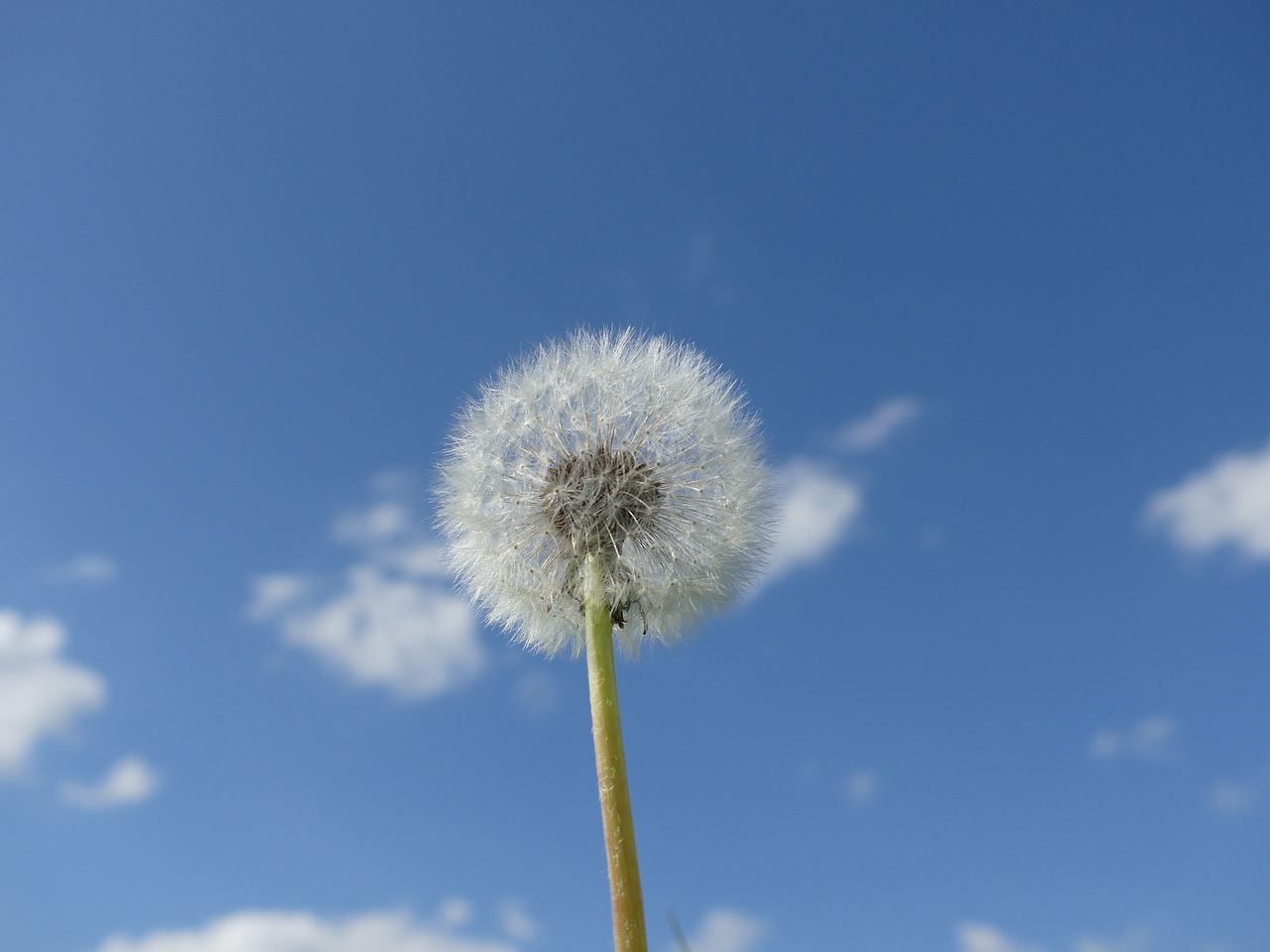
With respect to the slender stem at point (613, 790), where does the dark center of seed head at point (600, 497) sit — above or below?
above

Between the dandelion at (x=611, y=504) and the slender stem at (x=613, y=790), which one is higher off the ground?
the dandelion at (x=611, y=504)

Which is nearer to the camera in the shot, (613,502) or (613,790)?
(613,790)

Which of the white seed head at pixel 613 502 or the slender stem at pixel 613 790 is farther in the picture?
the white seed head at pixel 613 502

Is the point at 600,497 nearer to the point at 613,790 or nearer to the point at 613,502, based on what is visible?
A: the point at 613,502

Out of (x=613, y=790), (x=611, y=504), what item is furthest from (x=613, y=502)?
(x=613, y=790)

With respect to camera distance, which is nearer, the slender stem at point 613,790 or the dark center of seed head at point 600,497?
the slender stem at point 613,790

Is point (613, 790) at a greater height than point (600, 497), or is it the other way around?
point (600, 497)

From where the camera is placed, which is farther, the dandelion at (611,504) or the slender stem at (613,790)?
the dandelion at (611,504)
